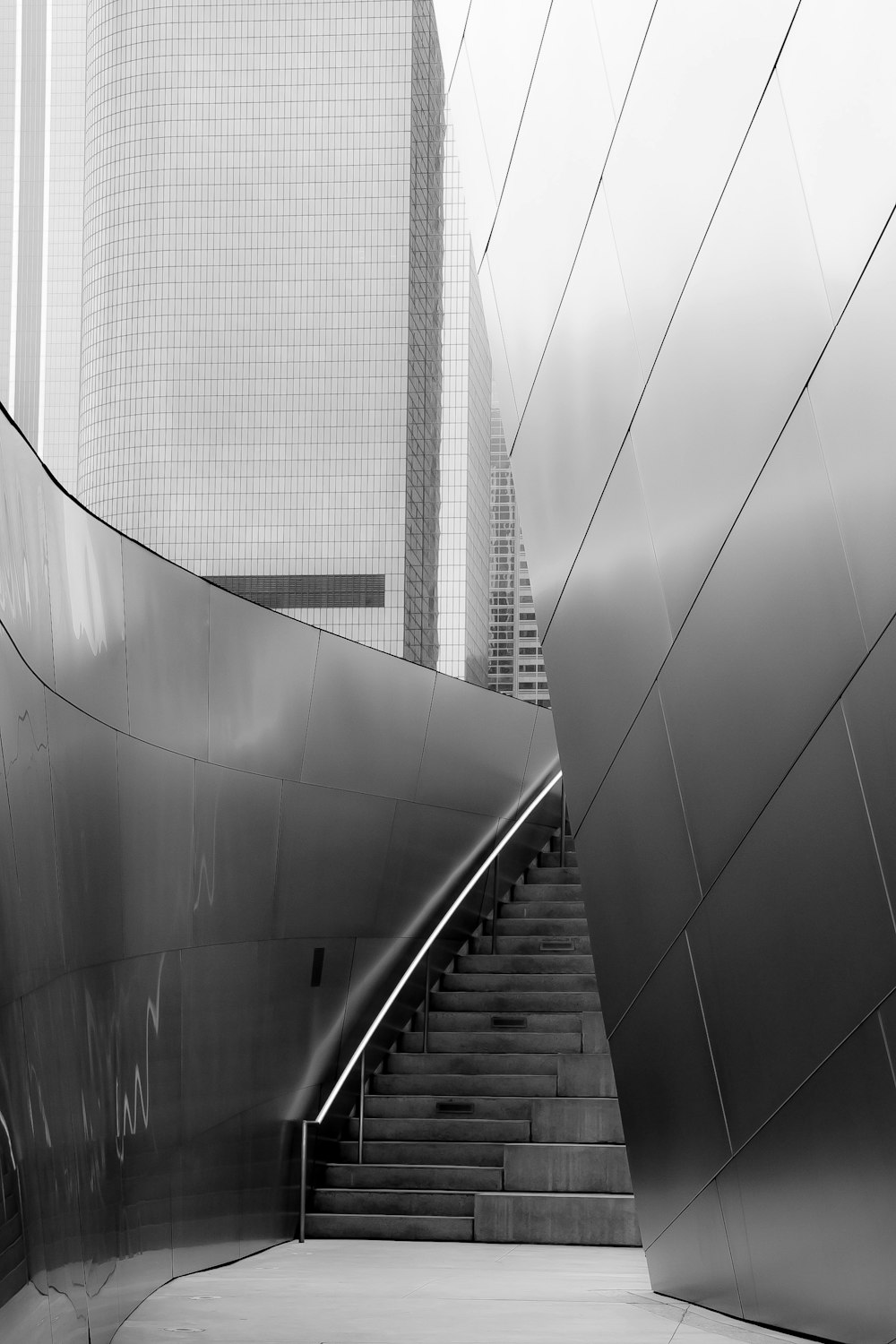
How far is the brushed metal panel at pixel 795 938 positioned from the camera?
488 centimetres

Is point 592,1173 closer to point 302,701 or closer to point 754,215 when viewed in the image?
point 302,701

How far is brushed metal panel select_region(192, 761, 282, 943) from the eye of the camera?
8453 millimetres

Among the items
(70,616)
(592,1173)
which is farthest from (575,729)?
(592,1173)

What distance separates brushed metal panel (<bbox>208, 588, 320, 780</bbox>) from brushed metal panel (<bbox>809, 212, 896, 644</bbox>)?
4.83 metres

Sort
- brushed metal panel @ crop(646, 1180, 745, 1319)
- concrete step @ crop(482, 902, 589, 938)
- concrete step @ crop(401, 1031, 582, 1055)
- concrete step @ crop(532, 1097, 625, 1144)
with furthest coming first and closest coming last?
concrete step @ crop(482, 902, 589, 938)
concrete step @ crop(401, 1031, 582, 1055)
concrete step @ crop(532, 1097, 625, 1144)
brushed metal panel @ crop(646, 1180, 745, 1319)

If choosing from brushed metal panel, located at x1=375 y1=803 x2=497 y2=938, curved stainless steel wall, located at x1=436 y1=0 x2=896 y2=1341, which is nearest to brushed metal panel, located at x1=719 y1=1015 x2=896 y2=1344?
curved stainless steel wall, located at x1=436 y1=0 x2=896 y2=1341

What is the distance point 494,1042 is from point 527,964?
4.32 feet

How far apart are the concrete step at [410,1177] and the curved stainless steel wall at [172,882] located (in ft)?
2.46

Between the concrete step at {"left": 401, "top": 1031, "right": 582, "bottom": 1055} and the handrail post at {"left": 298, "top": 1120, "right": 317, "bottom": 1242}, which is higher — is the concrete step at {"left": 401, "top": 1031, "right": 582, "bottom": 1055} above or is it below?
above

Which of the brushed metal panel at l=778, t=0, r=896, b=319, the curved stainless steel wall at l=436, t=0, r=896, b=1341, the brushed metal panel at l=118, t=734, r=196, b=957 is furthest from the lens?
the brushed metal panel at l=118, t=734, r=196, b=957

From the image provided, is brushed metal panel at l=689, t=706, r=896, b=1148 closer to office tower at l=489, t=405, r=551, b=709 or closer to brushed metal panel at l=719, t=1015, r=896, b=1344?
brushed metal panel at l=719, t=1015, r=896, b=1344

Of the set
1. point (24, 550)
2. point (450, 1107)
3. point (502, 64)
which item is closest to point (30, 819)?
point (24, 550)

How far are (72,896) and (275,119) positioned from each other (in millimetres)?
61968

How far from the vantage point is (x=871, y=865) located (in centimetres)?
477
